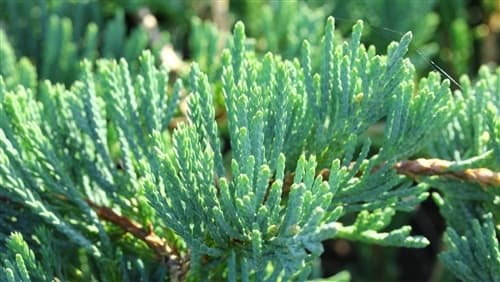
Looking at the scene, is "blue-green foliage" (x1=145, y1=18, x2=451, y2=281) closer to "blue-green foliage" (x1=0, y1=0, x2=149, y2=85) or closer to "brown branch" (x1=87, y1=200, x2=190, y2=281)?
"brown branch" (x1=87, y1=200, x2=190, y2=281)

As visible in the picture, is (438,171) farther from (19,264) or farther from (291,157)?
(19,264)

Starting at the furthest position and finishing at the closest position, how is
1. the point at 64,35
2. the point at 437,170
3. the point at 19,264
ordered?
the point at 64,35 → the point at 437,170 → the point at 19,264

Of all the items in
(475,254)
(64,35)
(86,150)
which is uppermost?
(64,35)

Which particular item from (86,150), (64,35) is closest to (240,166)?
(86,150)

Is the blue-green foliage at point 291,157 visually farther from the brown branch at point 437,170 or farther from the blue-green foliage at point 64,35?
the blue-green foliage at point 64,35

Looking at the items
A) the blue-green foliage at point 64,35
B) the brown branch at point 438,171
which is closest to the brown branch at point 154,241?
the brown branch at point 438,171

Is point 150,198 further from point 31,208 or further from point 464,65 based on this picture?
point 464,65
